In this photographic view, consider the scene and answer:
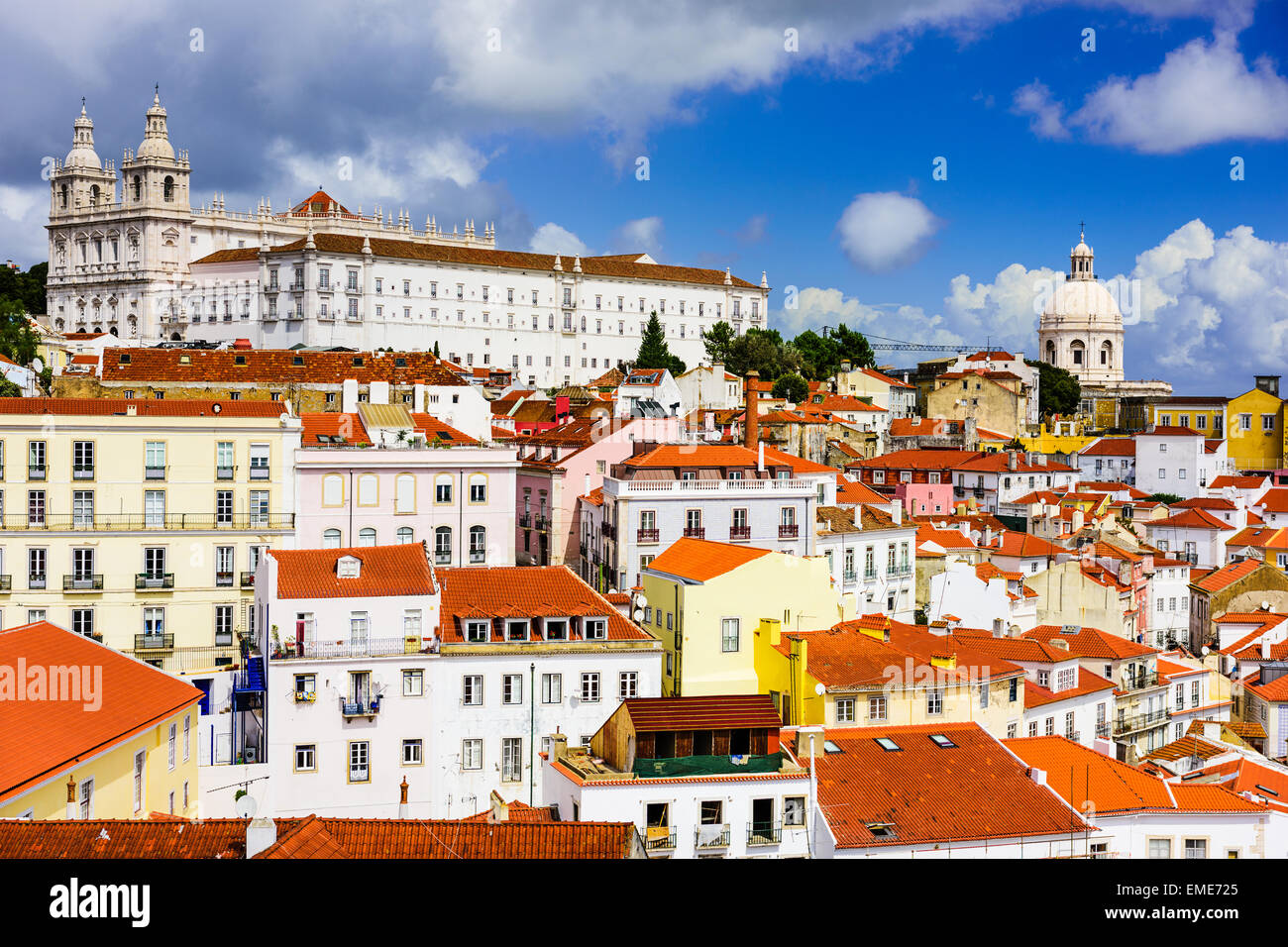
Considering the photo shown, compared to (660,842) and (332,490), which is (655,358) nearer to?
(332,490)

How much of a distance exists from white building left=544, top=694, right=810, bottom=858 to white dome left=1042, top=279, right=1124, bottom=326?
7214cm

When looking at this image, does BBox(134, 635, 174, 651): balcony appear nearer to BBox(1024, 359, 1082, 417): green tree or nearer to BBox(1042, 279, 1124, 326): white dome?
BBox(1024, 359, 1082, 417): green tree

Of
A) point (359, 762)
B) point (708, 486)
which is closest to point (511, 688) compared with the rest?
point (359, 762)

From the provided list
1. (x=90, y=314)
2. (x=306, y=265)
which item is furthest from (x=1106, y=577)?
(x=90, y=314)

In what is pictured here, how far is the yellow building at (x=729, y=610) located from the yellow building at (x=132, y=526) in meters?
7.43

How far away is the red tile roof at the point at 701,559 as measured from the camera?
17719mm

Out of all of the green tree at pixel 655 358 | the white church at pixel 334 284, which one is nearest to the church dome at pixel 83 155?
the white church at pixel 334 284

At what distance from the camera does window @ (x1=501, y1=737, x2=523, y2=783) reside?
51.3 feet

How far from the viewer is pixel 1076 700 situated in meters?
18.2

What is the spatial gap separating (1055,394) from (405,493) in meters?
49.2

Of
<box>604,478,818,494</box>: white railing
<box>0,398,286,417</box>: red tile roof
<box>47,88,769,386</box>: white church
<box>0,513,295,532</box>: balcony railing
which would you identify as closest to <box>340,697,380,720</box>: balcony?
<box>0,513,295,532</box>: balcony railing

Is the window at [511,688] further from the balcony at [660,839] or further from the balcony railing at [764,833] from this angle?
the balcony railing at [764,833]

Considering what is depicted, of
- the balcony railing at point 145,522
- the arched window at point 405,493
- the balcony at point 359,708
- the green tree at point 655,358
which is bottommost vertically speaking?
the balcony at point 359,708
